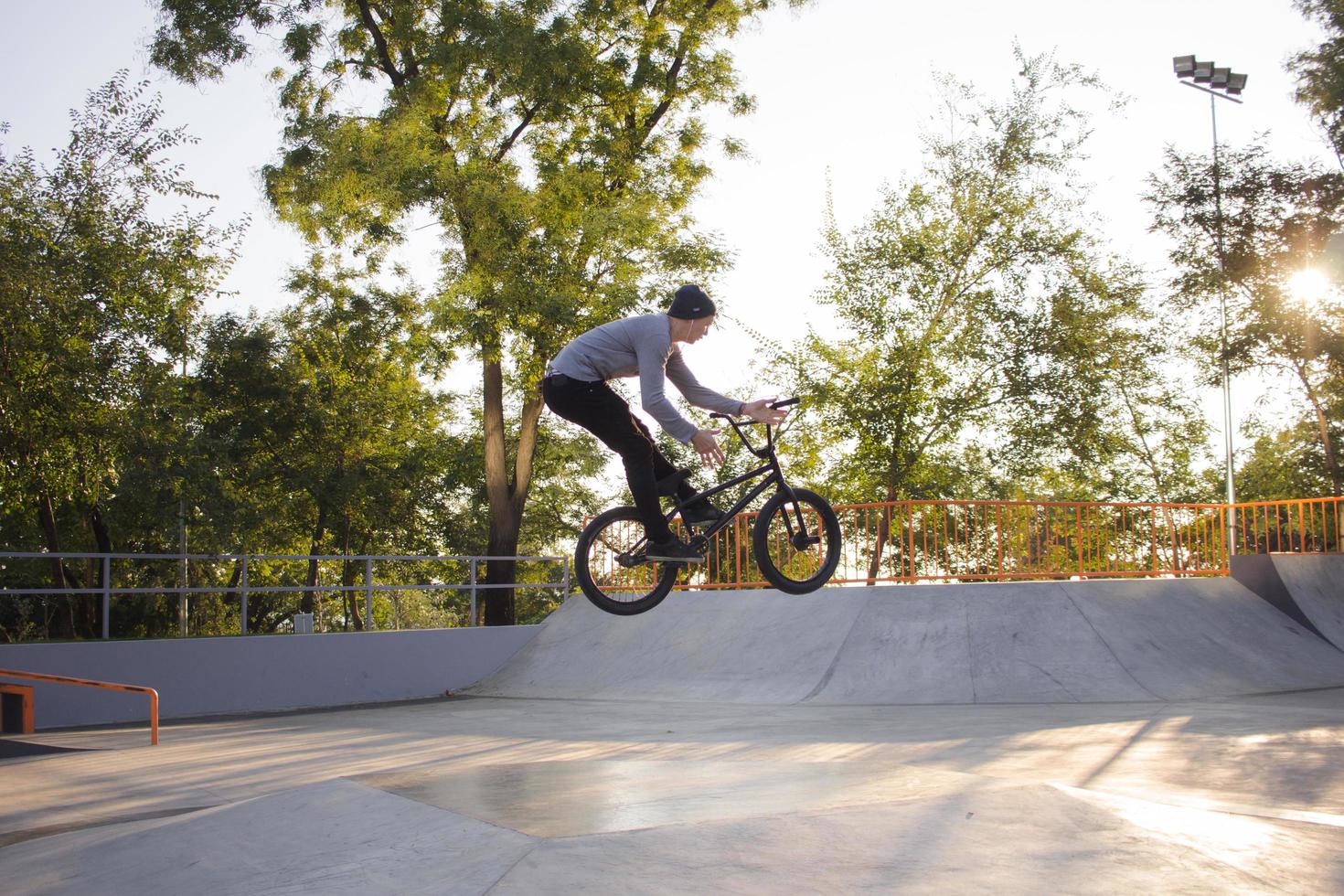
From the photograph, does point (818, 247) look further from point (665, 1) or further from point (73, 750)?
point (73, 750)

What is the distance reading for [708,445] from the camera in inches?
245

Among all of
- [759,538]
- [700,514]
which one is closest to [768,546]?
[759,538]

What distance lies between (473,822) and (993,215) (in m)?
27.2

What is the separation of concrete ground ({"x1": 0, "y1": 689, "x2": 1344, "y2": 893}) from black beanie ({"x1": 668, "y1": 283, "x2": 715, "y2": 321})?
2681 millimetres

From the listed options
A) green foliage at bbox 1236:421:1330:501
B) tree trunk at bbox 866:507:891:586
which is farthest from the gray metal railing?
green foliage at bbox 1236:421:1330:501

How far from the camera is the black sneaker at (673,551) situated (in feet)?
21.7

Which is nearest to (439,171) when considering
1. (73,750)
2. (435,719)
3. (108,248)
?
(108,248)

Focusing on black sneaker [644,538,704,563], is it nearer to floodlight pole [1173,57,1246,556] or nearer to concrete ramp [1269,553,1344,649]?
concrete ramp [1269,553,1344,649]

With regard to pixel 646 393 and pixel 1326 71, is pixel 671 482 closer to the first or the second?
pixel 646 393

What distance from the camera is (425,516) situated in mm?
32906

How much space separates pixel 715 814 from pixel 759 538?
2.05m

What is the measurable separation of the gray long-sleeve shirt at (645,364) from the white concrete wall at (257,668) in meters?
11.4

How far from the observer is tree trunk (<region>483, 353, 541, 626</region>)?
2170 cm

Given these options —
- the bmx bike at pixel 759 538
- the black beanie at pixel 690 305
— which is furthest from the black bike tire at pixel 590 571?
the black beanie at pixel 690 305
